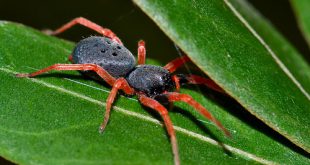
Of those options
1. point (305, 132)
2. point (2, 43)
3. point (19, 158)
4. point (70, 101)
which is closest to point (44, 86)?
point (70, 101)

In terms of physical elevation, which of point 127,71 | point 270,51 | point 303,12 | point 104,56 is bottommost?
point 127,71

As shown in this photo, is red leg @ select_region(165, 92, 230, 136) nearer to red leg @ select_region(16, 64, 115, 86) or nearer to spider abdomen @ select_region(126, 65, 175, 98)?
spider abdomen @ select_region(126, 65, 175, 98)

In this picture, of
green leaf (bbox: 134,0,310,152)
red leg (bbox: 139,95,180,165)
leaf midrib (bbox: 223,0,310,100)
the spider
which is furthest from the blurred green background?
green leaf (bbox: 134,0,310,152)

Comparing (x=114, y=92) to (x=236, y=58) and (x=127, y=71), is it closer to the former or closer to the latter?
(x=127, y=71)

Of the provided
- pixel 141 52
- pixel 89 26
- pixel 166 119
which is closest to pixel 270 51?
pixel 166 119

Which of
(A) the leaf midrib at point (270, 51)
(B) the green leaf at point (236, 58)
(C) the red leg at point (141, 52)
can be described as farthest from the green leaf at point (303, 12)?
(C) the red leg at point (141, 52)

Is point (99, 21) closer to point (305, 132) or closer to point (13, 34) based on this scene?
point (13, 34)
